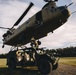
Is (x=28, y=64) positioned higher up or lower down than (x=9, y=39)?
lower down

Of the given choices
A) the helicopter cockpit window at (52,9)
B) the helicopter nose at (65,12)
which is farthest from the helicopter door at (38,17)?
the helicopter nose at (65,12)

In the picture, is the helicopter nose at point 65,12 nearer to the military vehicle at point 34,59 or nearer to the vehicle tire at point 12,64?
the military vehicle at point 34,59

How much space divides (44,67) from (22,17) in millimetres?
6395

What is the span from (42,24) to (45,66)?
388 cm

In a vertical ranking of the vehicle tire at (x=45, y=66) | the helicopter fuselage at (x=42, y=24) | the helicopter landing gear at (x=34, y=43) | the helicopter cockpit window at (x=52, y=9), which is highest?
the helicopter cockpit window at (x=52, y=9)

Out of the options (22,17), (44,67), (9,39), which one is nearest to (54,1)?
(22,17)

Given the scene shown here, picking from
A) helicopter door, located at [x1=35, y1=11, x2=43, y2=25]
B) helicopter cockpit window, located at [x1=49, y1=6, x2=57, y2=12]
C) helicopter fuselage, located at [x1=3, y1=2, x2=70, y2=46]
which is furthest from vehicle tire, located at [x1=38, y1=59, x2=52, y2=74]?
helicopter cockpit window, located at [x1=49, y1=6, x2=57, y2=12]

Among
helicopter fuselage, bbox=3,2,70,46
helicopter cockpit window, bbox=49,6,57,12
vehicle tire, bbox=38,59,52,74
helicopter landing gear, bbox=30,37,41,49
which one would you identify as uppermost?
helicopter cockpit window, bbox=49,6,57,12

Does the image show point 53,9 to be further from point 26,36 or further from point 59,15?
point 26,36

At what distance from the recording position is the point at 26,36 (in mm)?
19406

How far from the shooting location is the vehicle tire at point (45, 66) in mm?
15081

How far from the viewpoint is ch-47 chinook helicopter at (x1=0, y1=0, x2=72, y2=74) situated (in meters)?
15.7

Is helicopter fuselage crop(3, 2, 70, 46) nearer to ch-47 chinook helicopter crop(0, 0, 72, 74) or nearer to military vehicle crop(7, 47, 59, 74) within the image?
ch-47 chinook helicopter crop(0, 0, 72, 74)

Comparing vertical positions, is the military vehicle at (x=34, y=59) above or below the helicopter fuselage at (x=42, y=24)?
below
